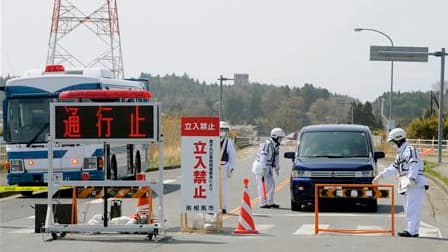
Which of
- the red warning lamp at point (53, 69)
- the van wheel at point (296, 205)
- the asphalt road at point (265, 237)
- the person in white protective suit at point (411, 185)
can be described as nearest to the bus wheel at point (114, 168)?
the red warning lamp at point (53, 69)

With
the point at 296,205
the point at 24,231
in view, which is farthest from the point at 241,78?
the point at 24,231

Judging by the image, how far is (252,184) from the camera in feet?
101

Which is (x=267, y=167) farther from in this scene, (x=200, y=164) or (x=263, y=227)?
(x=200, y=164)

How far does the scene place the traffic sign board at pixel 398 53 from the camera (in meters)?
43.1

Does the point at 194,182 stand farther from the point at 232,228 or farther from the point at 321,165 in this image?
the point at 321,165

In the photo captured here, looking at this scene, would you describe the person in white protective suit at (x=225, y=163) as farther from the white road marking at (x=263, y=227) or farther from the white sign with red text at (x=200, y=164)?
the white sign with red text at (x=200, y=164)

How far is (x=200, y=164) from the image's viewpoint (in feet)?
50.5

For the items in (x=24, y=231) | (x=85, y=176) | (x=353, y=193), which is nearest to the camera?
(x=24, y=231)

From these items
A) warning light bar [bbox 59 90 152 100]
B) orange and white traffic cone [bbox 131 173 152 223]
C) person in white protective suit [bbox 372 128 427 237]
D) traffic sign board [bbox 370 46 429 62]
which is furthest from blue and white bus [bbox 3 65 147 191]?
traffic sign board [bbox 370 46 429 62]

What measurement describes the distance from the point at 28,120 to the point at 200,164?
9.63 metres

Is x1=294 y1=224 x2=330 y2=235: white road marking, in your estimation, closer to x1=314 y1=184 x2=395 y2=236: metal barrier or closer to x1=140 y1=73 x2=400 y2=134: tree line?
x1=314 y1=184 x2=395 y2=236: metal barrier

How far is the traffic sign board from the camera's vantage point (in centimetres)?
4312

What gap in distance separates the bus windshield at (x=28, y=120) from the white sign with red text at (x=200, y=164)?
29.6ft

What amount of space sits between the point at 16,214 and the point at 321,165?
22.3 ft
